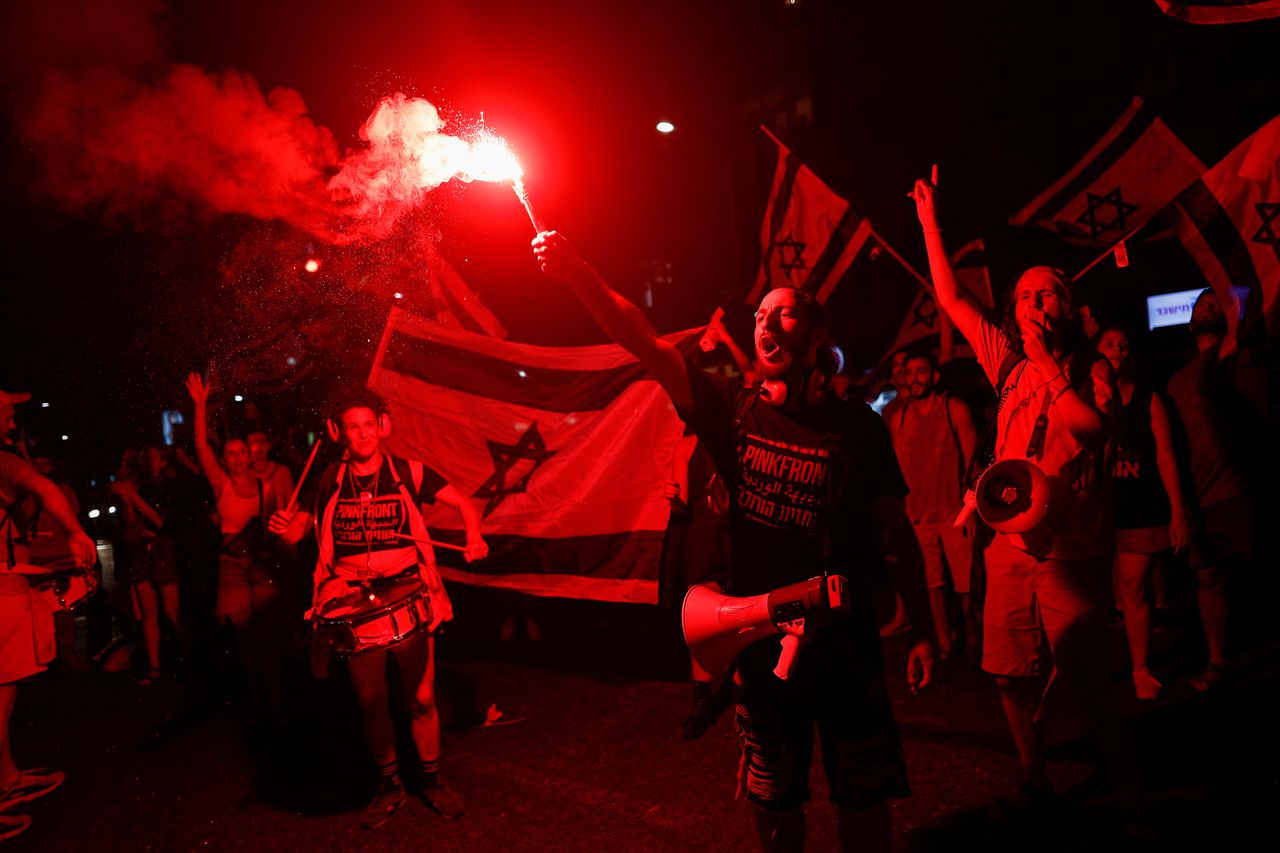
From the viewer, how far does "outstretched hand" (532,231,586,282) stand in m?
2.52

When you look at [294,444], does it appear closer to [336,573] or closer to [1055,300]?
[336,573]

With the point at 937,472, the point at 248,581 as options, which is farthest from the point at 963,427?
the point at 248,581

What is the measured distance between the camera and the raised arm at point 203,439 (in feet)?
19.3

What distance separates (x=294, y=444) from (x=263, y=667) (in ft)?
11.8

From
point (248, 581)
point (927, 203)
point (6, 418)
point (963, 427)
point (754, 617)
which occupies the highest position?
point (927, 203)

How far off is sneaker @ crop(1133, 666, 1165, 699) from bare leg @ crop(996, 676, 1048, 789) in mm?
1813

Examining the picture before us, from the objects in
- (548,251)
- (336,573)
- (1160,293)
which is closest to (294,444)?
(336,573)

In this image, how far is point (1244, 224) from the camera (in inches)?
204

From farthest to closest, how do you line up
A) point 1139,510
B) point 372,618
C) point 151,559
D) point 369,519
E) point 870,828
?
point 151,559 < point 1139,510 < point 369,519 < point 372,618 < point 870,828

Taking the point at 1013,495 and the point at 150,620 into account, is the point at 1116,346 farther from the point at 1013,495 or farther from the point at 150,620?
the point at 150,620

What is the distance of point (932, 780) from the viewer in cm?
415

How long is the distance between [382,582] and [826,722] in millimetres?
2555

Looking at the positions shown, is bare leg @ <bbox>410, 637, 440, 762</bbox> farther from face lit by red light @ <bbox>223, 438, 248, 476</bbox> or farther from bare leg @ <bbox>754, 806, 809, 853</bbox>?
face lit by red light @ <bbox>223, 438, 248, 476</bbox>

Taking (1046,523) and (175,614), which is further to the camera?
(175,614)
